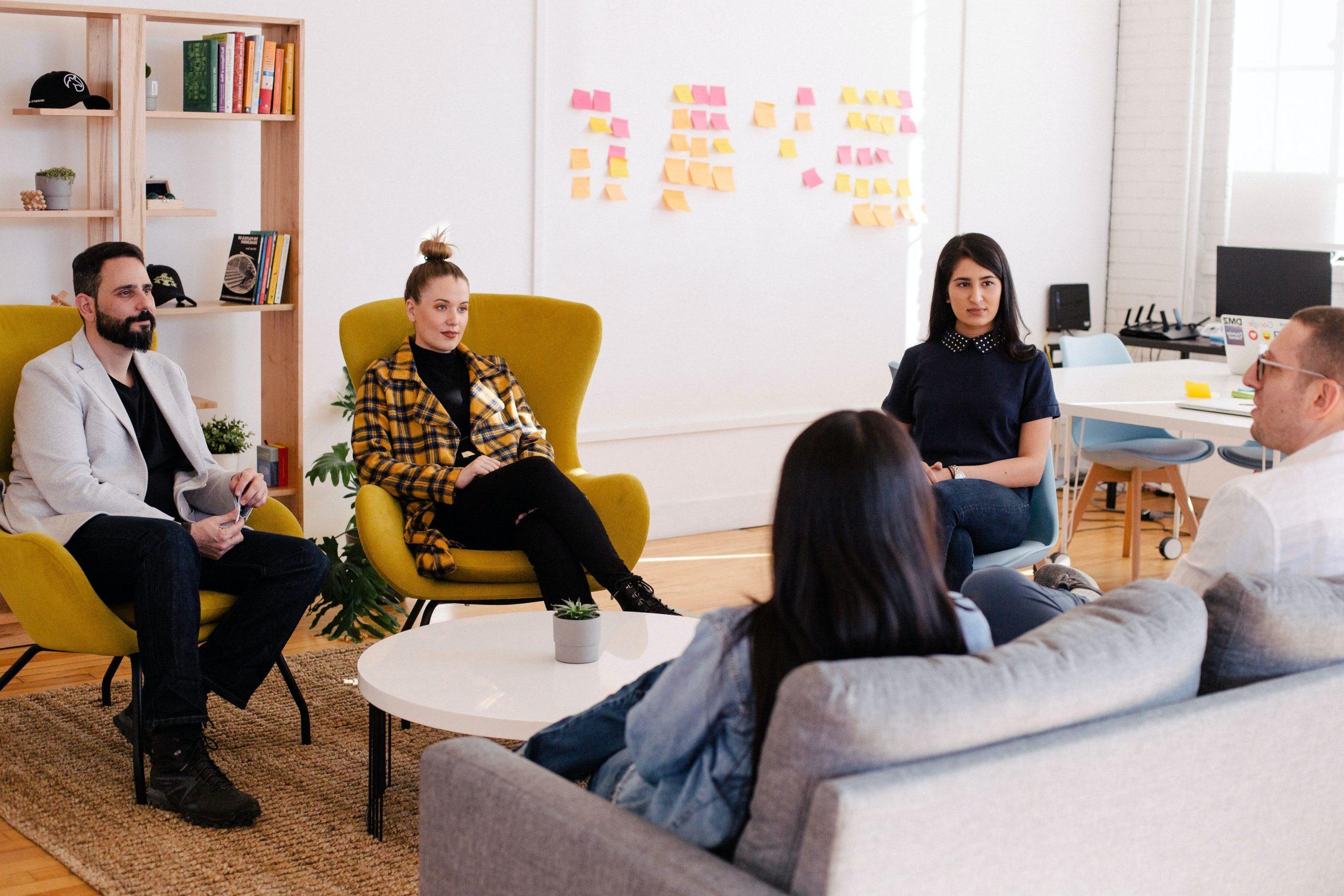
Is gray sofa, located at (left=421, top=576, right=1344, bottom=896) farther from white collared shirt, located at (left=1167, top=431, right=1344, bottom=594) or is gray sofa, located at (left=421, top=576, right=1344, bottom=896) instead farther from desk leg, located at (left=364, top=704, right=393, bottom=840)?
desk leg, located at (left=364, top=704, right=393, bottom=840)

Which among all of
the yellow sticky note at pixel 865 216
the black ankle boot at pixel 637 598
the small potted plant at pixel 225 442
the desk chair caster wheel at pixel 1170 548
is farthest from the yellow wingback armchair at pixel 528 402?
the desk chair caster wheel at pixel 1170 548

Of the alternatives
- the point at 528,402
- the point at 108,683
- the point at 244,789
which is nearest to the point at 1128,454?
the point at 528,402

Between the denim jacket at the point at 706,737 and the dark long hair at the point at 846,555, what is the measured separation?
1.0 inches

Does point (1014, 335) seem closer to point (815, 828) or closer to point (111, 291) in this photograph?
point (111, 291)

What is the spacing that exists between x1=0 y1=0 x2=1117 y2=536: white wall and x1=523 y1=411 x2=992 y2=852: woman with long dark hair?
320cm

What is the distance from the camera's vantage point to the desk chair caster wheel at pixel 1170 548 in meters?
5.32

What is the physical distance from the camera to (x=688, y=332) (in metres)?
5.46

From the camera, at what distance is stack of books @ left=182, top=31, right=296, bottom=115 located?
155 inches

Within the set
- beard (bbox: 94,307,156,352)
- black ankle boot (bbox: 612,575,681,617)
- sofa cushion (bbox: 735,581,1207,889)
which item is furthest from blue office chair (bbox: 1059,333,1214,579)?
sofa cushion (bbox: 735,581,1207,889)

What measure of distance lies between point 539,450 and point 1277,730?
236 cm

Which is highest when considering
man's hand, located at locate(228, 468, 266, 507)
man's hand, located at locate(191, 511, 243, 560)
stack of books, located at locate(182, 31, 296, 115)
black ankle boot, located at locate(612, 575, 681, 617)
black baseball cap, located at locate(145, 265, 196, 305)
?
stack of books, located at locate(182, 31, 296, 115)

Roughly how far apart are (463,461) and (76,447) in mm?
953

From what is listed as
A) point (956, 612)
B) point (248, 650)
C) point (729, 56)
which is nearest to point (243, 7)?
point (729, 56)

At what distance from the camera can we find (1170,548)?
209 inches
